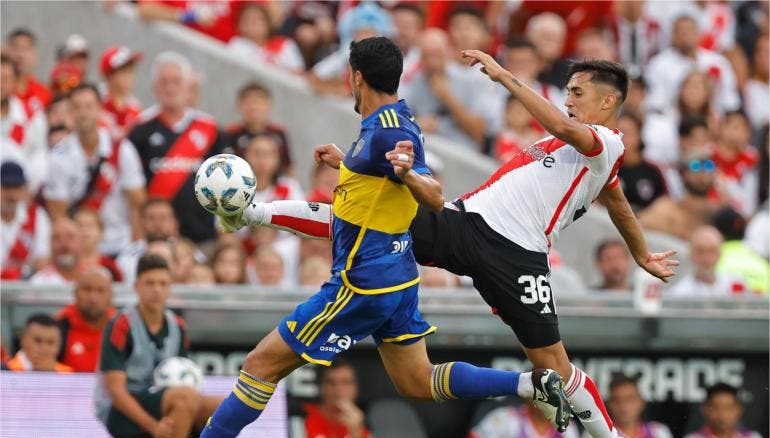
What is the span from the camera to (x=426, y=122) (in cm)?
1446

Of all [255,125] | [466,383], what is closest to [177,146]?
[255,125]

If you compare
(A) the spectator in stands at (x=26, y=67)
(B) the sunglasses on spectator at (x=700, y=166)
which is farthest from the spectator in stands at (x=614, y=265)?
(A) the spectator in stands at (x=26, y=67)

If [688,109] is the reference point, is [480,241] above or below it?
below

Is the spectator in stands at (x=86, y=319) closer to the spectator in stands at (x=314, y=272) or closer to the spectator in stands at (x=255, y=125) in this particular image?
the spectator in stands at (x=314, y=272)

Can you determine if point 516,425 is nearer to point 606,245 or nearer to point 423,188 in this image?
point 606,245

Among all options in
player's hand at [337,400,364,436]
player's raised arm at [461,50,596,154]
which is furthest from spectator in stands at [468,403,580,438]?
player's raised arm at [461,50,596,154]

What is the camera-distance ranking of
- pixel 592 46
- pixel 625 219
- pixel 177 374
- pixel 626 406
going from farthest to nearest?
pixel 592 46 < pixel 626 406 < pixel 177 374 < pixel 625 219

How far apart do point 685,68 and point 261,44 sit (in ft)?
13.7

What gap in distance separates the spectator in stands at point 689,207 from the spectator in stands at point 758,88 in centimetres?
184

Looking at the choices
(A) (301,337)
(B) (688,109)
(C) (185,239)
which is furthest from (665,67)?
(A) (301,337)

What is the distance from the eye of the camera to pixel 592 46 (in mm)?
15617

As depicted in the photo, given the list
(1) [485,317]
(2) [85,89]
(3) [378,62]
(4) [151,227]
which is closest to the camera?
(3) [378,62]

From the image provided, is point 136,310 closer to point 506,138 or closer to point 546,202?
point 546,202

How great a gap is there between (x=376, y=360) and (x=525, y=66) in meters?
4.37
